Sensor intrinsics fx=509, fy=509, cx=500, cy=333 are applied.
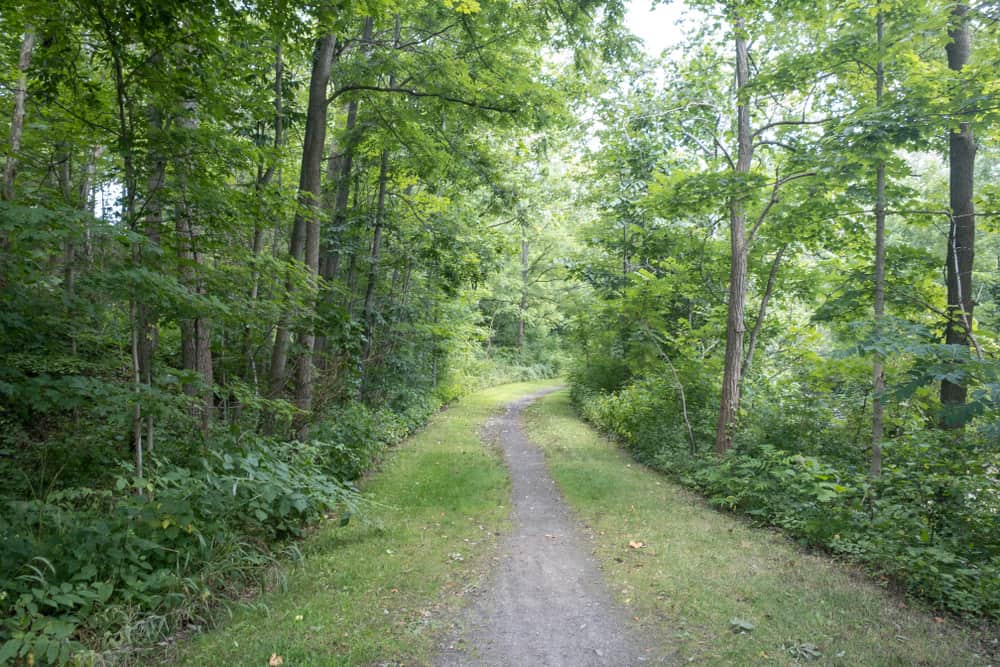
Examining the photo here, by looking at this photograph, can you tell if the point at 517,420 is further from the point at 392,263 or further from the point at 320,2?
the point at 320,2

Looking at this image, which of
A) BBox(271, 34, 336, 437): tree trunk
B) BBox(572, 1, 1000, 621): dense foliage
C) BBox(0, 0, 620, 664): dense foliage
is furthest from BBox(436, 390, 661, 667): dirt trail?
BBox(271, 34, 336, 437): tree trunk

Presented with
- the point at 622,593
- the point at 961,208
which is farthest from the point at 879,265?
the point at 622,593

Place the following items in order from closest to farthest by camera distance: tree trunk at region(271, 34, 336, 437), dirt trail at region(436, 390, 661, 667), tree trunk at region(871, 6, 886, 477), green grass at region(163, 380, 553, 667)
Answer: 1. green grass at region(163, 380, 553, 667)
2. dirt trail at region(436, 390, 661, 667)
3. tree trunk at region(871, 6, 886, 477)
4. tree trunk at region(271, 34, 336, 437)

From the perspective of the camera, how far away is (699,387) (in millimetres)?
11555

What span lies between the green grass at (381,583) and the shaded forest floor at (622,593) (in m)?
0.02

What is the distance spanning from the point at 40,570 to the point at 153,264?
2.59m

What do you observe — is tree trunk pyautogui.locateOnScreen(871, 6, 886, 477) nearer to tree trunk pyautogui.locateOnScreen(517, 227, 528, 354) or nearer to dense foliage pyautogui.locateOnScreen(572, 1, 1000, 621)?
dense foliage pyautogui.locateOnScreen(572, 1, 1000, 621)

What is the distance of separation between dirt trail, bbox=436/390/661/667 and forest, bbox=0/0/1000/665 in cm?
178

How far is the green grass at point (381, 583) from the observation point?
3.83 meters

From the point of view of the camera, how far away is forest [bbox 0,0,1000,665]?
435 centimetres

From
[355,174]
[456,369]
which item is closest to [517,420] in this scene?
[456,369]

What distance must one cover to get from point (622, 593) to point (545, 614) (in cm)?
88

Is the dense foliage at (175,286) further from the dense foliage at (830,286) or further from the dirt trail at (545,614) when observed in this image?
the dense foliage at (830,286)

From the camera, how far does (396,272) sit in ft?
50.1
